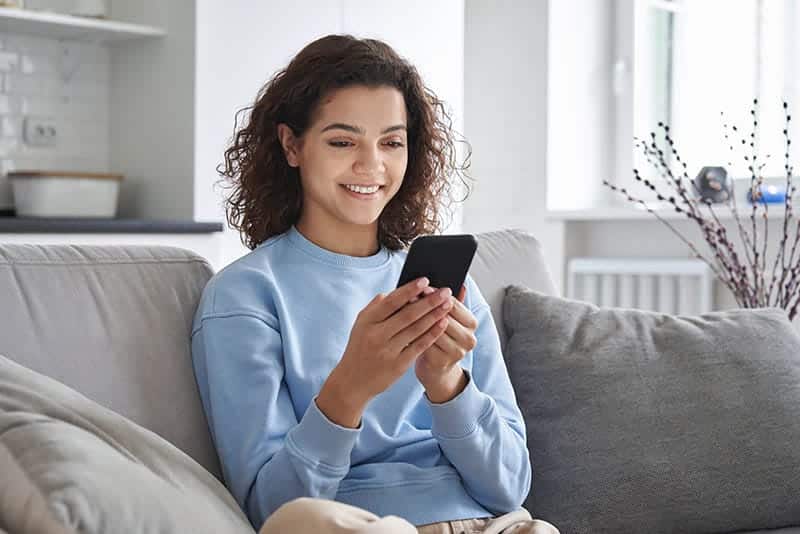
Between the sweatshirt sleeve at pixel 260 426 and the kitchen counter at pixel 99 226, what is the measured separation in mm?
1716

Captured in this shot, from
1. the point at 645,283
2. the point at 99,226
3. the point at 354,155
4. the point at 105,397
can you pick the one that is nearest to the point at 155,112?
the point at 99,226

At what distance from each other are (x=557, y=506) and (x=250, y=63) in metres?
2.28

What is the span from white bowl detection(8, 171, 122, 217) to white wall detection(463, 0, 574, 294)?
1486 millimetres

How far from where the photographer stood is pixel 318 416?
56.4 inches

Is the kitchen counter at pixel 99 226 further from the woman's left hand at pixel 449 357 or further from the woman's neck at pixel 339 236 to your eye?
the woman's left hand at pixel 449 357

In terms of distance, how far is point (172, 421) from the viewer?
62.1 inches

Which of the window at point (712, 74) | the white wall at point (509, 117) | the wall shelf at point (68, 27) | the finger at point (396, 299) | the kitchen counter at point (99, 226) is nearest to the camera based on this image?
the finger at point (396, 299)

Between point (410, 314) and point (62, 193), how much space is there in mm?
2474

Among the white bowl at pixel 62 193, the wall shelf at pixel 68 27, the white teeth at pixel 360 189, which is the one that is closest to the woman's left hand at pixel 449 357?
the white teeth at pixel 360 189

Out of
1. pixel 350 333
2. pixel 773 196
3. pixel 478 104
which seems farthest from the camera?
pixel 478 104

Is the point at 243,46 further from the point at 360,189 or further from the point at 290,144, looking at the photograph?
the point at 360,189

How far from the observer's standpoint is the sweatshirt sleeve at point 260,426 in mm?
1441

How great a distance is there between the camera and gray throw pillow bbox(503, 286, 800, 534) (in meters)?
1.88

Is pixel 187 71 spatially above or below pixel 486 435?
above
